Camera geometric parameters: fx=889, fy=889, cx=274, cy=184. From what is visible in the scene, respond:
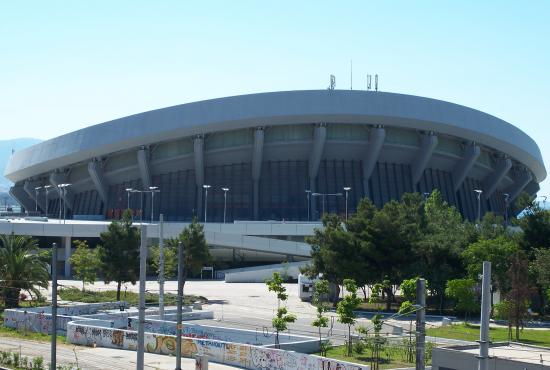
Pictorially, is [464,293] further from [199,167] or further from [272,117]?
[199,167]

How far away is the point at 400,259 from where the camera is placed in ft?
190

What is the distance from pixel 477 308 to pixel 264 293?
75.8 feet

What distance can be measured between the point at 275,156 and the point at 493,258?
5224cm

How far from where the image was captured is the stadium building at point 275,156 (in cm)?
9494

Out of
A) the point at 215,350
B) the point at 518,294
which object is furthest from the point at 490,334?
the point at 215,350

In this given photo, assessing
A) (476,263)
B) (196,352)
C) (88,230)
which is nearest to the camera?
(196,352)

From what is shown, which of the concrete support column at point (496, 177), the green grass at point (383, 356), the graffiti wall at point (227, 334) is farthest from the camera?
the concrete support column at point (496, 177)

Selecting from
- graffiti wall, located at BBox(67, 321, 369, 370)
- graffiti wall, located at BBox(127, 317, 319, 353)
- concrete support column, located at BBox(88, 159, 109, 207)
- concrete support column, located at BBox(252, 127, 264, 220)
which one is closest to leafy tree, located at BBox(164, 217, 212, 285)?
graffiti wall, located at BBox(127, 317, 319, 353)

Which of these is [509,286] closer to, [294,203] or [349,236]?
[349,236]

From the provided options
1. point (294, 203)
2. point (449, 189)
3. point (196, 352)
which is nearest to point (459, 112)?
point (449, 189)

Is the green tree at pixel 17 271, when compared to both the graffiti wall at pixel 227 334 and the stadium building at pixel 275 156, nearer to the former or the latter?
the graffiti wall at pixel 227 334

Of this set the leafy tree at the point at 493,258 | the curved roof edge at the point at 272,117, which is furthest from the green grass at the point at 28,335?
the curved roof edge at the point at 272,117

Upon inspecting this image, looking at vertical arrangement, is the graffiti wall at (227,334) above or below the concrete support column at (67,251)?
below

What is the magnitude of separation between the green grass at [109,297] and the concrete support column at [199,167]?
31.5m
